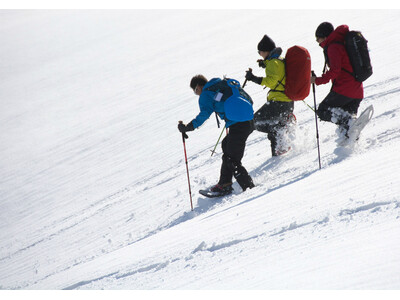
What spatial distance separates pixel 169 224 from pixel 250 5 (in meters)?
24.2

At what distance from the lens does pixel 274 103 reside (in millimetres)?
6324

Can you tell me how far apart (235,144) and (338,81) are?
1565 mm

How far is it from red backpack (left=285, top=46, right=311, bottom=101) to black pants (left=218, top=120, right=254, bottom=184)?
2.54 feet

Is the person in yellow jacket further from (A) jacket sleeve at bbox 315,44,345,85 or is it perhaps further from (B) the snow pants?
(A) jacket sleeve at bbox 315,44,345,85

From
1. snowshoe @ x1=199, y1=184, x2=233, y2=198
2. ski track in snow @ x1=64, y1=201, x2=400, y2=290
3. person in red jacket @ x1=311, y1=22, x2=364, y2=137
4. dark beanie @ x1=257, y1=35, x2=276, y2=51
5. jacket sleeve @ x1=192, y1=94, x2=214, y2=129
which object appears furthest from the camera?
snowshoe @ x1=199, y1=184, x2=233, y2=198

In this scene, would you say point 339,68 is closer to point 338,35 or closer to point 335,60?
point 335,60

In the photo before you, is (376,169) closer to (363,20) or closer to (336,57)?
(336,57)

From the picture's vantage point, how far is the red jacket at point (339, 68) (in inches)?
208

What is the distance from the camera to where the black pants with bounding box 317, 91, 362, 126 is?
5754 mm

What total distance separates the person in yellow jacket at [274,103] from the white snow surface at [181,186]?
32cm

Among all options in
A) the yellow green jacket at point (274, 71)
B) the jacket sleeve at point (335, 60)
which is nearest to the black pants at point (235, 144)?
the yellow green jacket at point (274, 71)

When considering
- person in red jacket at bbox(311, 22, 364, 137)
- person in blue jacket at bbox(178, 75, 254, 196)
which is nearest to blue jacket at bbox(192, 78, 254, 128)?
person in blue jacket at bbox(178, 75, 254, 196)

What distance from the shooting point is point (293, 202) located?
471cm

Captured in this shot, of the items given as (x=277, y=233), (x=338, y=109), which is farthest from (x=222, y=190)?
(x=277, y=233)
